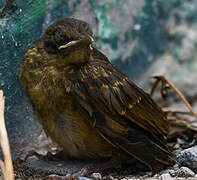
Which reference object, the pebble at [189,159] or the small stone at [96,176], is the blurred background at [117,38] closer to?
the small stone at [96,176]

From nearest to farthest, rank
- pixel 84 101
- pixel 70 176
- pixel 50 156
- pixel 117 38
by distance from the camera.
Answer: pixel 84 101, pixel 70 176, pixel 50 156, pixel 117 38

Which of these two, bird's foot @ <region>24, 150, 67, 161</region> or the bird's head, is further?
bird's foot @ <region>24, 150, 67, 161</region>

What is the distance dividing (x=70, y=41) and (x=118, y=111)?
616 millimetres

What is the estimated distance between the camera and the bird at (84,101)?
9.92 feet

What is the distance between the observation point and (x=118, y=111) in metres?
3.08

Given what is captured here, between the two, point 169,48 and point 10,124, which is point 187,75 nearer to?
point 169,48

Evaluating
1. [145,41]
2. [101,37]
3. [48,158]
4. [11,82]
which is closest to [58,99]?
[11,82]

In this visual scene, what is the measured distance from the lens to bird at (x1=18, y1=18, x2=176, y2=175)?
302 centimetres

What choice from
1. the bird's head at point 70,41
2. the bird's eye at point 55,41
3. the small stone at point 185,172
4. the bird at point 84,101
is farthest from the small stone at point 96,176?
the bird's eye at point 55,41

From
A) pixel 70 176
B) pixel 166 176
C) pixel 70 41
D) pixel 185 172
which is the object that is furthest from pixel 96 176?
pixel 70 41

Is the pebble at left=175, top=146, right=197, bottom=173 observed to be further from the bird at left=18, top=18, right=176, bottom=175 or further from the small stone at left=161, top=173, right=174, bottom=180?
the small stone at left=161, top=173, right=174, bottom=180

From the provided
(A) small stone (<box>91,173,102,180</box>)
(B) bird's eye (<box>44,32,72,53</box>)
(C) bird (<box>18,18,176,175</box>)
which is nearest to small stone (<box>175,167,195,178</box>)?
(C) bird (<box>18,18,176,175</box>)

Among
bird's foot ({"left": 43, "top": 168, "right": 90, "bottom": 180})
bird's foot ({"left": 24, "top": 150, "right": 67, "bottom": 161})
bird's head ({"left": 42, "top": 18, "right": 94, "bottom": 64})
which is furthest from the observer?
bird's foot ({"left": 24, "top": 150, "right": 67, "bottom": 161})

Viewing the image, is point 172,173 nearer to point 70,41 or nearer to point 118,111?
point 118,111
